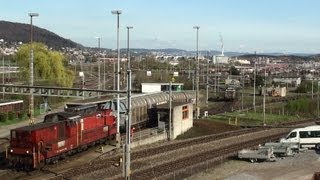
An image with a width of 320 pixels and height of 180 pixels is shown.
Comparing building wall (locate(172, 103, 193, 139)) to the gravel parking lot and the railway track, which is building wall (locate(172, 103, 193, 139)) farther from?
the gravel parking lot

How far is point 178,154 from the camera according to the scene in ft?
143

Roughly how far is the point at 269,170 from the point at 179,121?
1803cm

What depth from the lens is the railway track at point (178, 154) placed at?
34.5m

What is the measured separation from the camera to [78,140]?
1580 inches

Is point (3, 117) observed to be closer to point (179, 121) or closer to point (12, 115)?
point (12, 115)

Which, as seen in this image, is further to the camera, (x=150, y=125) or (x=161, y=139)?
(x=150, y=125)

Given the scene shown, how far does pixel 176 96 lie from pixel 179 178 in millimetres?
38707

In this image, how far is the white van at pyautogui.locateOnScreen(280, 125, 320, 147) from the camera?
4781 cm

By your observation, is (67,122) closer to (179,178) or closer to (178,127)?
(179,178)

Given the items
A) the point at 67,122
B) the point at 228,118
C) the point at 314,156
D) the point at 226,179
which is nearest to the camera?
the point at 226,179

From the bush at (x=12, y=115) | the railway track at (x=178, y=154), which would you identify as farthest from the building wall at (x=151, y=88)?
the railway track at (x=178, y=154)

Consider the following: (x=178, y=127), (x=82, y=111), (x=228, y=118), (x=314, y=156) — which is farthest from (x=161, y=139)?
(x=228, y=118)

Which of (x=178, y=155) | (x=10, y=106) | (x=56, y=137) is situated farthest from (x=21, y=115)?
(x=56, y=137)

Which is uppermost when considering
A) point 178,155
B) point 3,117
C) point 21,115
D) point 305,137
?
point 3,117
